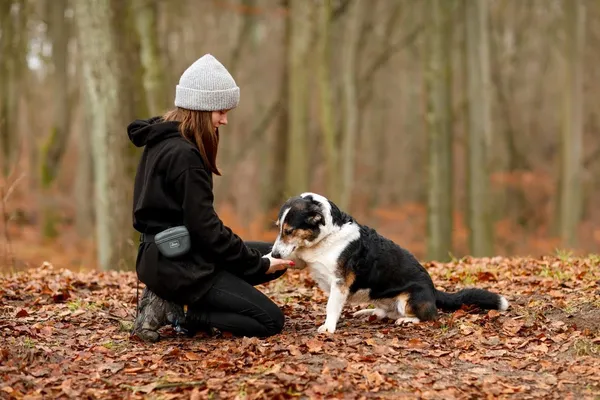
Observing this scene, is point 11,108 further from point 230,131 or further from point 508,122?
point 508,122

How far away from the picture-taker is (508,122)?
86.4 feet

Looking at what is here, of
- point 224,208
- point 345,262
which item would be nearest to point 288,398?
point 345,262

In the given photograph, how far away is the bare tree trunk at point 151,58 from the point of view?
13219mm

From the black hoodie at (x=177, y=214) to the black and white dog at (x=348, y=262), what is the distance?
562 mm

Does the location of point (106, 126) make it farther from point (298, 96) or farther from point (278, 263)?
point (278, 263)

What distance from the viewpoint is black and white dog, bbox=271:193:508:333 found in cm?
655

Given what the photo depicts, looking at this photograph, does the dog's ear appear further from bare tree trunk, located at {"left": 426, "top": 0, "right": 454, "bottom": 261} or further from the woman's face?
bare tree trunk, located at {"left": 426, "top": 0, "right": 454, "bottom": 261}

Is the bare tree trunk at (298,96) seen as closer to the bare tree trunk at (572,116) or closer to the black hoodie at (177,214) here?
the bare tree trunk at (572,116)

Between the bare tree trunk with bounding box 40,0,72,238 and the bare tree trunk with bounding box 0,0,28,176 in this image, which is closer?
the bare tree trunk with bounding box 0,0,28,176

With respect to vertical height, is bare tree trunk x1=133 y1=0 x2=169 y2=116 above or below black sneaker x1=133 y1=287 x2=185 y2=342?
above

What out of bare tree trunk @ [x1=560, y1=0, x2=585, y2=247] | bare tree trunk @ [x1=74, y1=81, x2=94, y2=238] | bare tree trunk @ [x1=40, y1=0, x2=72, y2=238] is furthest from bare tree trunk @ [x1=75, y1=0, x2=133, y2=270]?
bare tree trunk @ [x1=560, y1=0, x2=585, y2=247]

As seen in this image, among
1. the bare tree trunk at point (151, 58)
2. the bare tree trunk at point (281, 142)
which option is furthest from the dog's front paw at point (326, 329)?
the bare tree trunk at point (281, 142)

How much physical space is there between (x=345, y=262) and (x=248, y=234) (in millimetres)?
17292

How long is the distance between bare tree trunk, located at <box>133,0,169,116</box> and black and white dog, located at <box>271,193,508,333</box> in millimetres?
7259
